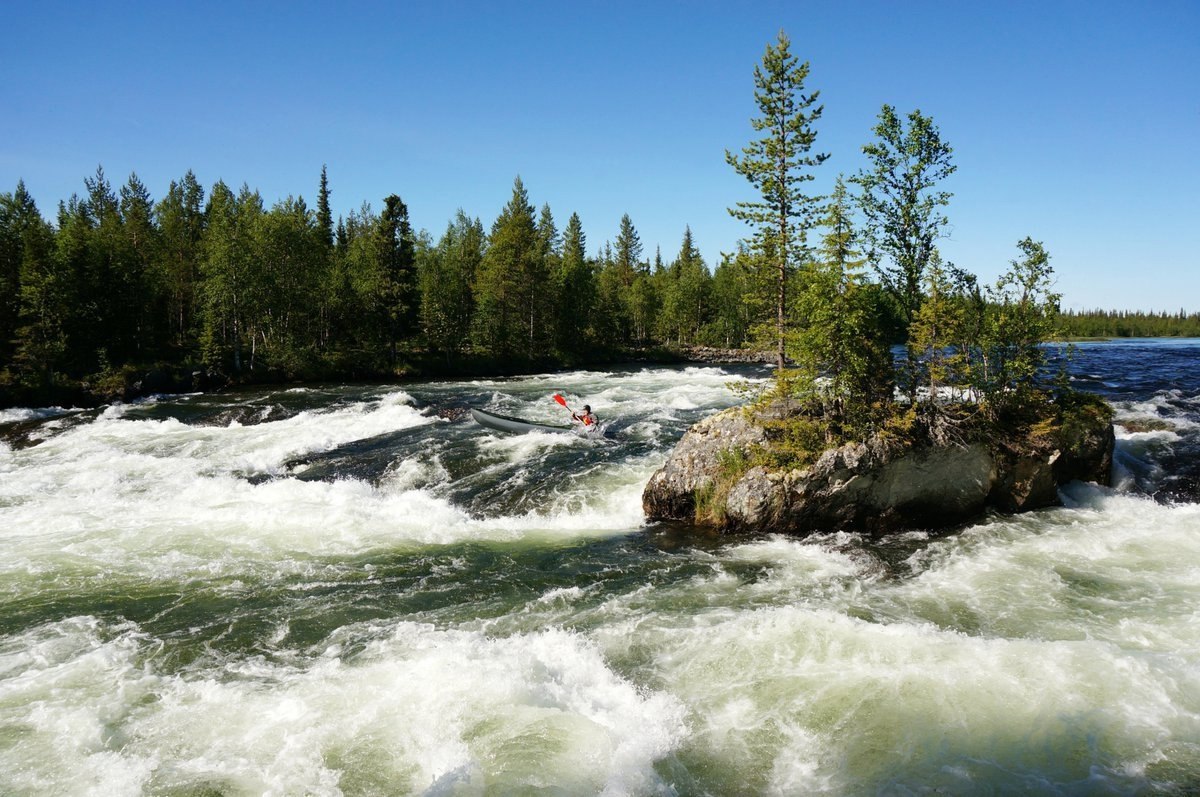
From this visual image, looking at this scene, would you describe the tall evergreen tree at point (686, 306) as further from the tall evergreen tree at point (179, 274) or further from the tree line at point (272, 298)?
the tall evergreen tree at point (179, 274)

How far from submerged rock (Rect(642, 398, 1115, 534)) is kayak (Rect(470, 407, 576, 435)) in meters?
7.76

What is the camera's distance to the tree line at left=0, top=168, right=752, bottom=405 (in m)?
35.3

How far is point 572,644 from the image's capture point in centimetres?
839

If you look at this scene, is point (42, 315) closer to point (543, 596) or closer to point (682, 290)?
point (543, 596)

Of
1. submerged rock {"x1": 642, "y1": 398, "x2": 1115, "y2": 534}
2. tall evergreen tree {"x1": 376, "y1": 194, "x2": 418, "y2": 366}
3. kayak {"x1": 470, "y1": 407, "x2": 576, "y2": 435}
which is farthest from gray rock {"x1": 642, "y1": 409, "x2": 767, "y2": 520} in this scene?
tall evergreen tree {"x1": 376, "y1": 194, "x2": 418, "y2": 366}

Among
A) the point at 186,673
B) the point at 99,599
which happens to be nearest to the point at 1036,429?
the point at 186,673

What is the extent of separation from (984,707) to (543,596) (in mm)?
6173

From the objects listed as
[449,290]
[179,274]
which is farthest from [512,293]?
[179,274]

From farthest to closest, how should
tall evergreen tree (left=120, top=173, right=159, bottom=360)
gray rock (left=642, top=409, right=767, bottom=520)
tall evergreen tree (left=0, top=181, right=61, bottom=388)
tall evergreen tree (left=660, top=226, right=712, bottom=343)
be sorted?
tall evergreen tree (left=660, top=226, right=712, bottom=343) → tall evergreen tree (left=120, top=173, right=159, bottom=360) → tall evergreen tree (left=0, top=181, right=61, bottom=388) → gray rock (left=642, top=409, right=767, bottom=520)

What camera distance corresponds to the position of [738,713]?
698cm

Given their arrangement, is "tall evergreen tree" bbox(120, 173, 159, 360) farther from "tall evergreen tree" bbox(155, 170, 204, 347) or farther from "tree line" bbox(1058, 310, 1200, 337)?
"tree line" bbox(1058, 310, 1200, 337)

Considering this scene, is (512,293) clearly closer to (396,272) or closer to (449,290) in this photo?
(449,290)

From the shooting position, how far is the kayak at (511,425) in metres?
21.9

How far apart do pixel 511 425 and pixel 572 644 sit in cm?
1450
